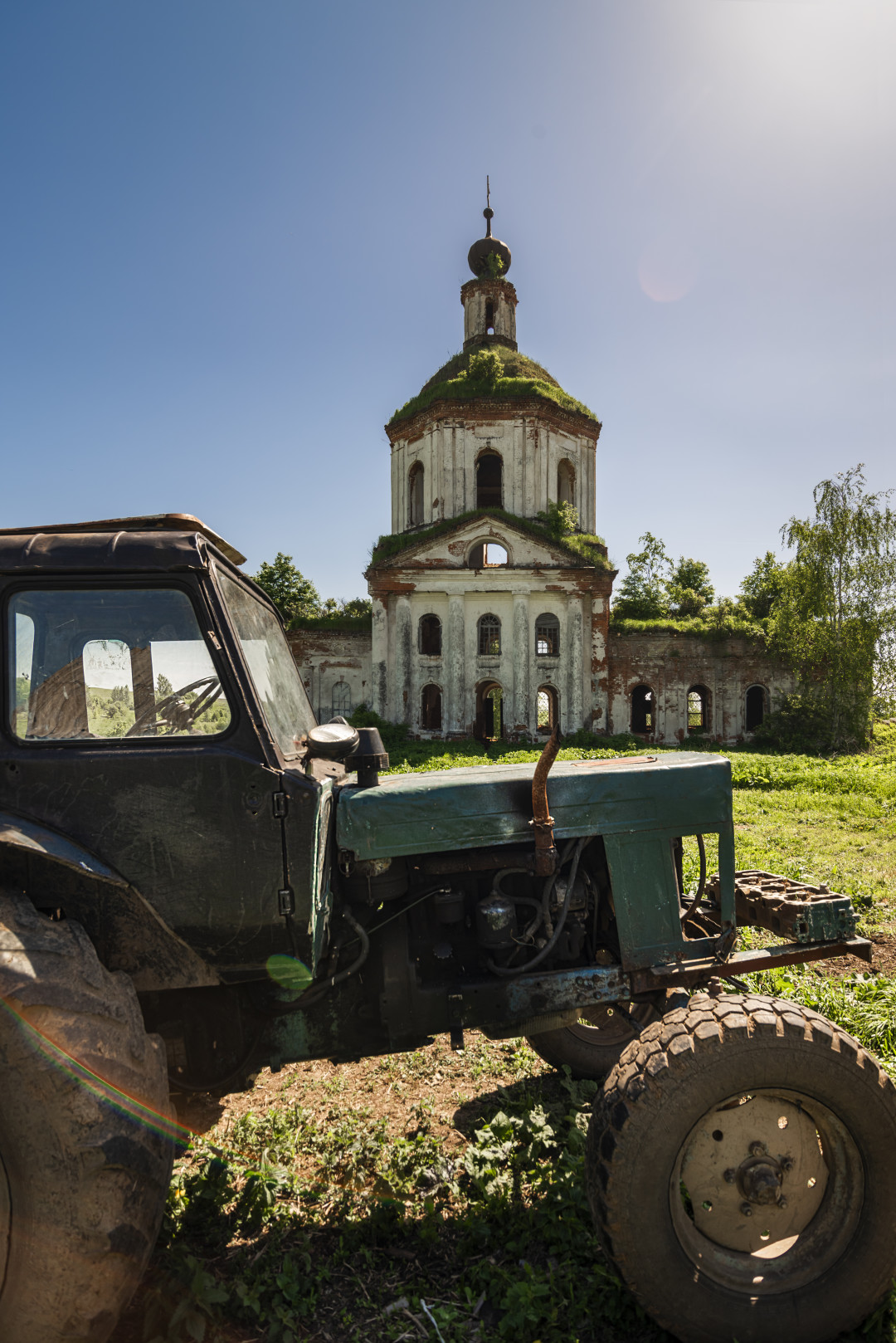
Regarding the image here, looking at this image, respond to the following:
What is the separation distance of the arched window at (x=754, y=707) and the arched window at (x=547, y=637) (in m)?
8.84

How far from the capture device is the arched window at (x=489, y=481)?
94.1 ft

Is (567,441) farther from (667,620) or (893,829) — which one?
(893,829)

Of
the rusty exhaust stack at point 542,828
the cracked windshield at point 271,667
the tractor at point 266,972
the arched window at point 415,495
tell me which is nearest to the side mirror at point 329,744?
the tractor at point 266,972

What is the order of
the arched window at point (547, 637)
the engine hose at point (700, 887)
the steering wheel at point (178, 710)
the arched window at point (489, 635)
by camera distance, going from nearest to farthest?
the steering wheel at point (178, 710) → the engine hose at point (700, 887) → the arched window at point (489, 635) → the arched window at point (547, 637)

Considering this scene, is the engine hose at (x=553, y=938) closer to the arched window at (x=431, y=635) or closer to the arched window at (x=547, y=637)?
the arched window at (x=547, y=637)

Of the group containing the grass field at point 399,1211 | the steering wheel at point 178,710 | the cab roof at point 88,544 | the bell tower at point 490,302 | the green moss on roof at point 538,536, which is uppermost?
the bell tower at point 490,302

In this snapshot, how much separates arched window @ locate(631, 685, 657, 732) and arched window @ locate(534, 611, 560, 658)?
4440 mm

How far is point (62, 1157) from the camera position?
6.57ft

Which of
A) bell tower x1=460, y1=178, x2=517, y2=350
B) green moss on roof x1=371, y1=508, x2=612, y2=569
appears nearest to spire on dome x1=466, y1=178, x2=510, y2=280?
bell tower x1=460, y1=178, x2=517, y2=350

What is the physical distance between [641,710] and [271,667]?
30.1 meters

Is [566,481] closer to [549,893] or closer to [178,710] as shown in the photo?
Result: [549,893]

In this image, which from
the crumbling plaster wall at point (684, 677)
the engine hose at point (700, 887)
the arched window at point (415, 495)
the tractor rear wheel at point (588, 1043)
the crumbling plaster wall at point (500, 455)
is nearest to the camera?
the engine hose at point (700, 887)

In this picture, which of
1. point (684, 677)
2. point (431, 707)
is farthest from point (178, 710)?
point (684, 677)


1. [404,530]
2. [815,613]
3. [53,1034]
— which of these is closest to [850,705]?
[815,613]
